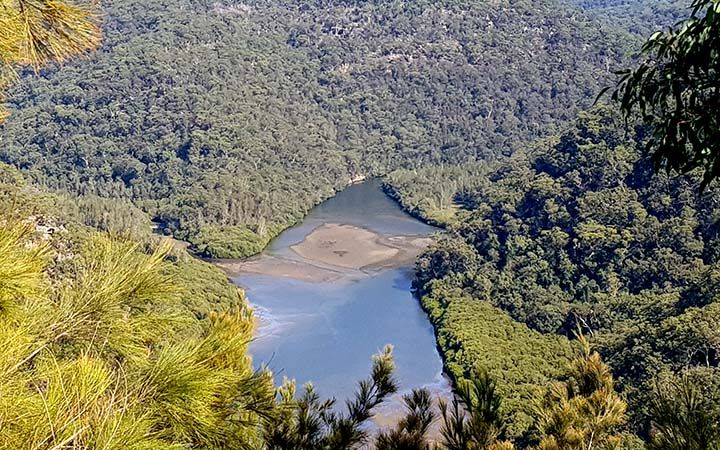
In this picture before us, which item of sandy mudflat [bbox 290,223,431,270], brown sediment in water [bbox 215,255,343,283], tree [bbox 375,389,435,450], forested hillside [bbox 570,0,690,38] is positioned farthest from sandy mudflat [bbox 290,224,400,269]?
forested hillside [bbox 570,0,690,38]

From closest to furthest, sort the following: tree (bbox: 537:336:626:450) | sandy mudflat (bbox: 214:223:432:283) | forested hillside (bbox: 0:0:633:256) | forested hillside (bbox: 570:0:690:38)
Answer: tree (bbox: 537:336:626:450)
sandy mudflat (bbox: 214:223:432:283)
forested hillside (bbox: 0:0:633:256)
forested hillside (bbox: 570:0:690:38)

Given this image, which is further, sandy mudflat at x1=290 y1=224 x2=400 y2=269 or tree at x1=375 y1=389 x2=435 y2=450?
sandy mudflat at x1=290 y1=224 x2=400 y2=269

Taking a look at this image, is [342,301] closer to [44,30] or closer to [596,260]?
[596,260]

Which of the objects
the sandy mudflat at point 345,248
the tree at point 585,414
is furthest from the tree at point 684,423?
the sandy mudflat at point 345,248

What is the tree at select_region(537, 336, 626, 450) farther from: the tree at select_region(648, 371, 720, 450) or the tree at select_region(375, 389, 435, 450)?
the tree at select_region(648, 371, 720, 450)

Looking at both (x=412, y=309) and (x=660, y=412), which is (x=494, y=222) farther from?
(x=660, y=412)

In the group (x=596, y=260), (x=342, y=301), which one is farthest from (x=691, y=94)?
(x=342, y=301)

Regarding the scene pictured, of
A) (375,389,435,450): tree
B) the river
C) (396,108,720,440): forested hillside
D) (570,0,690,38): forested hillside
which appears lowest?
the river

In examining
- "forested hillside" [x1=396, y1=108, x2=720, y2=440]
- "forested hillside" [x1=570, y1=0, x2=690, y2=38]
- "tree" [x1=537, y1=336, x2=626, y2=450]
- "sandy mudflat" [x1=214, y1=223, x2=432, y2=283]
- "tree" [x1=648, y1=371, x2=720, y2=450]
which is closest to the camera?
"tree" [x1=648, y1=371, x2=720, y2=450]
